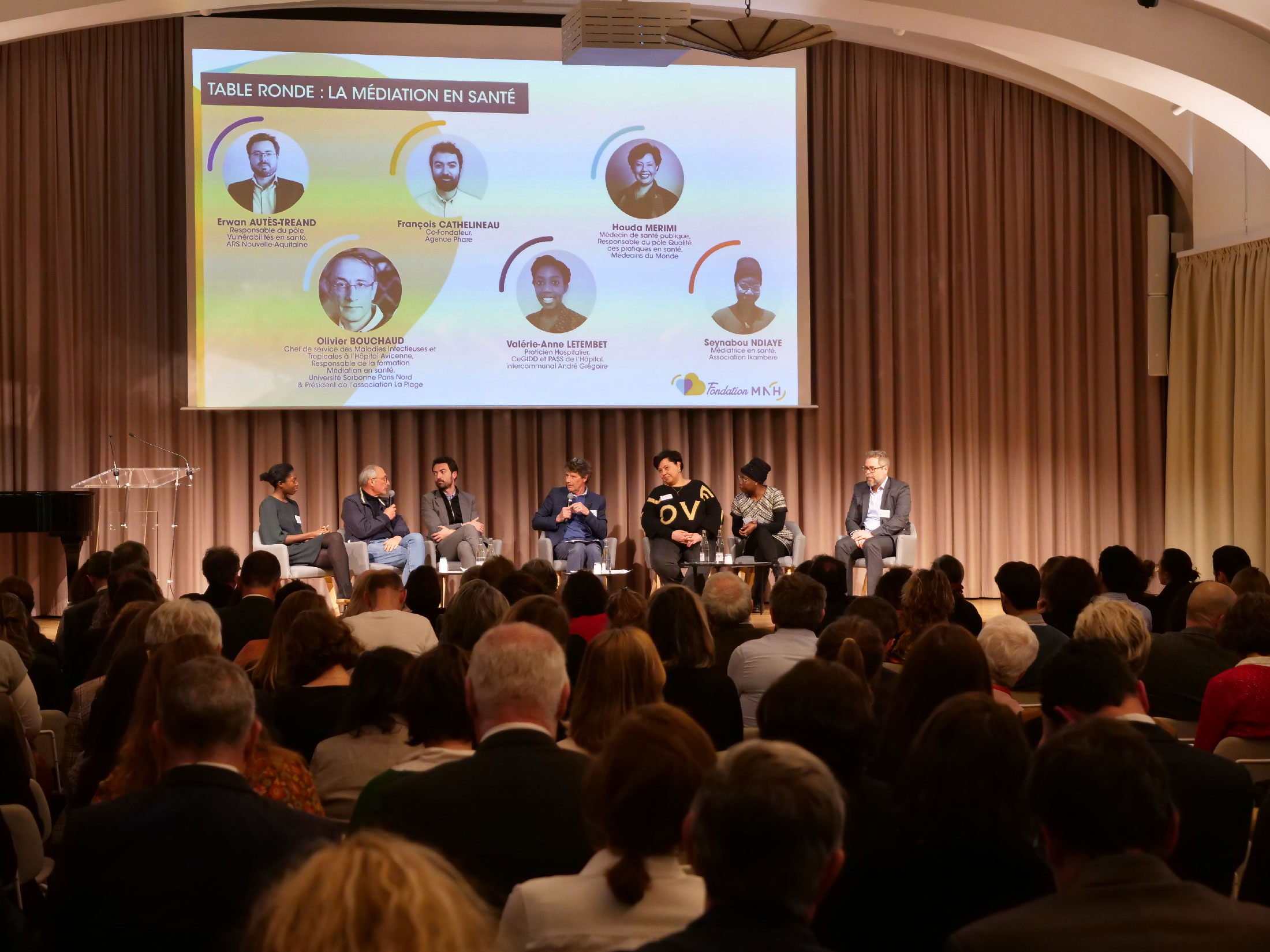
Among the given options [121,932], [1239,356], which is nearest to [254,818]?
[121,932]

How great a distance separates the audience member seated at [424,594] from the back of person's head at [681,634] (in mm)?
1699

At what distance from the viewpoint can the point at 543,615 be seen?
3.78m

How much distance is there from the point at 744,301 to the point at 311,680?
22.3 ft

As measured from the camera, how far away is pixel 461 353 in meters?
9.48

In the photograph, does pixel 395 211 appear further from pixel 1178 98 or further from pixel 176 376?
pixel 1178 98

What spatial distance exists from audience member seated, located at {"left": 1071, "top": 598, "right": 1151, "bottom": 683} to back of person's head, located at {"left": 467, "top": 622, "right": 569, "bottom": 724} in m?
1.82

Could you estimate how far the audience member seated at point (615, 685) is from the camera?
2803mm

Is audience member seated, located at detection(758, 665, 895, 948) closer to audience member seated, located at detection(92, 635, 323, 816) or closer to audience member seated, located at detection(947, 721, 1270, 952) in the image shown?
audience member seated, located at detection(947, 721, 1270, 952)

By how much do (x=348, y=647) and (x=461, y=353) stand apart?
20.1 feet

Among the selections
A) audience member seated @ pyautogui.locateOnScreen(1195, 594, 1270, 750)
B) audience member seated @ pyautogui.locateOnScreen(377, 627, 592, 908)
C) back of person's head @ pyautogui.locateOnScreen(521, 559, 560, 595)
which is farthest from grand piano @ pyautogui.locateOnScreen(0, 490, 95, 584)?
audience member seated @ pyautogui.locateOnScreen(1195, 594, 1270, 750)

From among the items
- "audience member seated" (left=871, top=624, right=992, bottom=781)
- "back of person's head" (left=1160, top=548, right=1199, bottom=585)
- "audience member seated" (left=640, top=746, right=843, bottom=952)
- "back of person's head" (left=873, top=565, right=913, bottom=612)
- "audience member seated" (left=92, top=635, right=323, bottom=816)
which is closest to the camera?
"audience member seated" (left=640, top=746, right=843, bottom=952)

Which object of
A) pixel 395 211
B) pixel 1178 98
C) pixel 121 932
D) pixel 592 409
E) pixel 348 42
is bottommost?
pixel 121 932

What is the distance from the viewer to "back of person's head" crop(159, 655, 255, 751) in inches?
80.3

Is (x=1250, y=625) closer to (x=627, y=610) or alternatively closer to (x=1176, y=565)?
(x=627, y=610)
